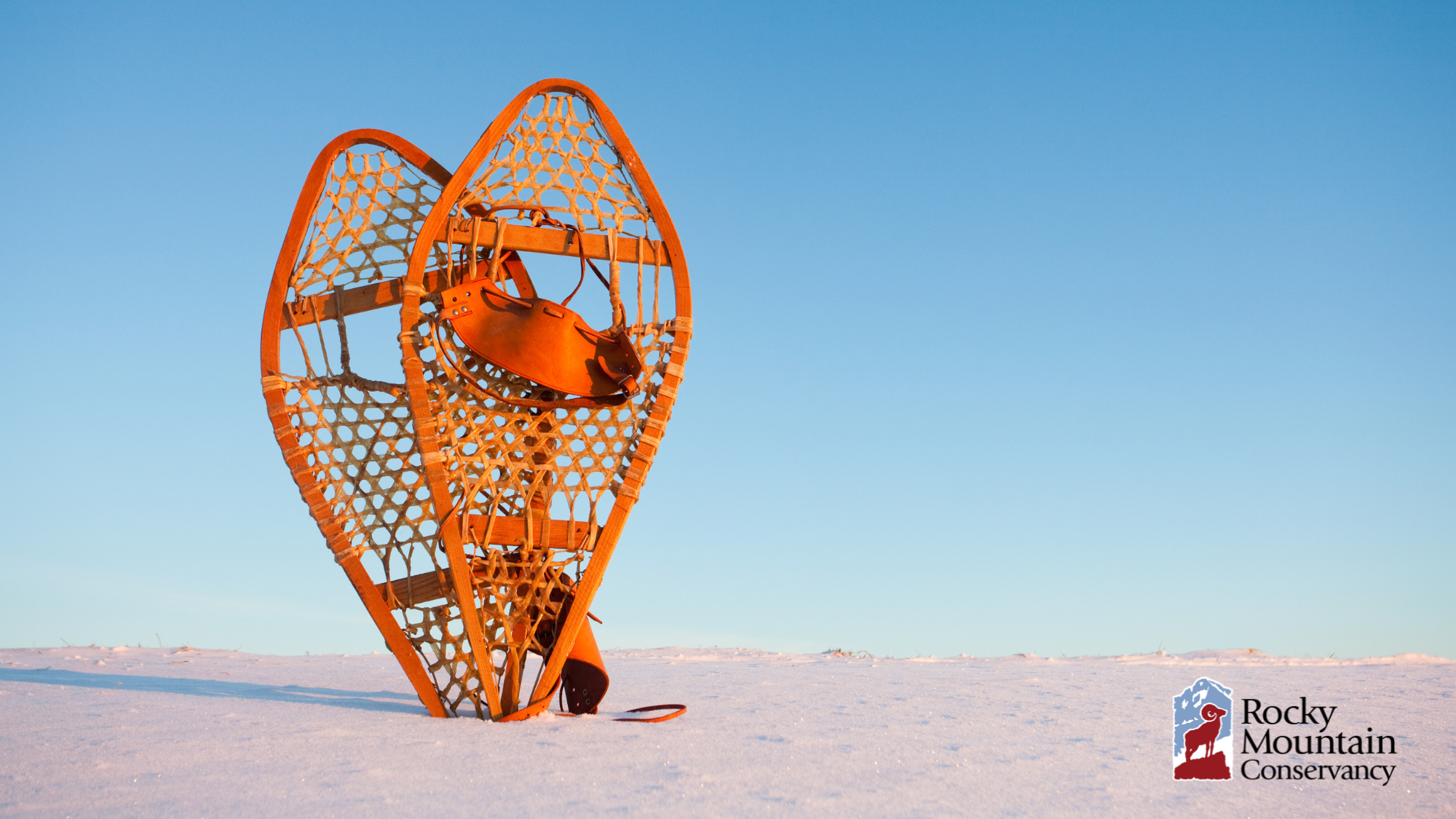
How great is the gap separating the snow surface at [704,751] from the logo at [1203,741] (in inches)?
2.4

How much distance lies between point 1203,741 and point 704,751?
1523 mm

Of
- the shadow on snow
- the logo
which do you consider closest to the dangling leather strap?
the shadow on snow

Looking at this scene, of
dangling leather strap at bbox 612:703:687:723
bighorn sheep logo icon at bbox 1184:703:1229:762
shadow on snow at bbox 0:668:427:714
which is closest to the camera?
bighorn sheep logo icon at bbox 1184:703:1229:762

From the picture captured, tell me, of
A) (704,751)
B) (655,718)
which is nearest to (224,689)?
(655,718)

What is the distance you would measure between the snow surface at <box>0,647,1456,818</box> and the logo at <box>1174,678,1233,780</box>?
0.20ft

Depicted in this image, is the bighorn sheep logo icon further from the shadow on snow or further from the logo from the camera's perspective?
the shadow on snow

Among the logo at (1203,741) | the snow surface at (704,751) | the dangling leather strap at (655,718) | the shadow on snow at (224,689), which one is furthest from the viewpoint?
the shadow on snow at (224,689)

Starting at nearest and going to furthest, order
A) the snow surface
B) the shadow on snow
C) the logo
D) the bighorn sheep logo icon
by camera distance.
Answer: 1. the snow surface
2. the logo
3. the bighorn sheep logo icon
4. the shadow on snow

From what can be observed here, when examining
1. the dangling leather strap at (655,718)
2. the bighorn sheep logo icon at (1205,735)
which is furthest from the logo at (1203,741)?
the dangling leather strap at (655,718)

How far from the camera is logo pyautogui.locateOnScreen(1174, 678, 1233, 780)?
2.92 m

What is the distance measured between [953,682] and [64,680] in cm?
435

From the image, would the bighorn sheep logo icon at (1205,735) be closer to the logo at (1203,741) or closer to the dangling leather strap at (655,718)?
the logo at (1203,741)

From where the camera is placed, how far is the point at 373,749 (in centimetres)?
309

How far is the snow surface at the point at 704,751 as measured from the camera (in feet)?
8.17
